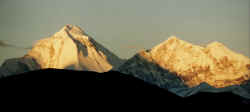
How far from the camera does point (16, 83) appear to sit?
147625 millimetres

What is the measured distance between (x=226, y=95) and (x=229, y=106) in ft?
47.6

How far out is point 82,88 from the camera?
14875 centimetres

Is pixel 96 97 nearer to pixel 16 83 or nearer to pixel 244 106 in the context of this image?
pixel 16 83

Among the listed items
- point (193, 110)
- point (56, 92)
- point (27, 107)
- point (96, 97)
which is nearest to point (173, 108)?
point (193, 110)

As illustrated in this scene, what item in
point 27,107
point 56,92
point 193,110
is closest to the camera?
point 27,107

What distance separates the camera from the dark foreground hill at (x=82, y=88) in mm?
142125

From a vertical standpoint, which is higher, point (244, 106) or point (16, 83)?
point (16, 83)

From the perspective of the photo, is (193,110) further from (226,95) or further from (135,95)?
(226,95)

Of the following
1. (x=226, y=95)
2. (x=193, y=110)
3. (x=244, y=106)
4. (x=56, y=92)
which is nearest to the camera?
(x=56, y=92)

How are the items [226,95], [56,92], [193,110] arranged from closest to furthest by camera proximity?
1. [56,92]
2. [193,110]
3. [226,95]

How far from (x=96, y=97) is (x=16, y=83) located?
20380 millimetres

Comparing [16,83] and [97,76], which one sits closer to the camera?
[16,83]

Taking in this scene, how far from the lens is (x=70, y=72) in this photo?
159 metres

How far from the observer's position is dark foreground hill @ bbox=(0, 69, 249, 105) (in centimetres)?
14212
